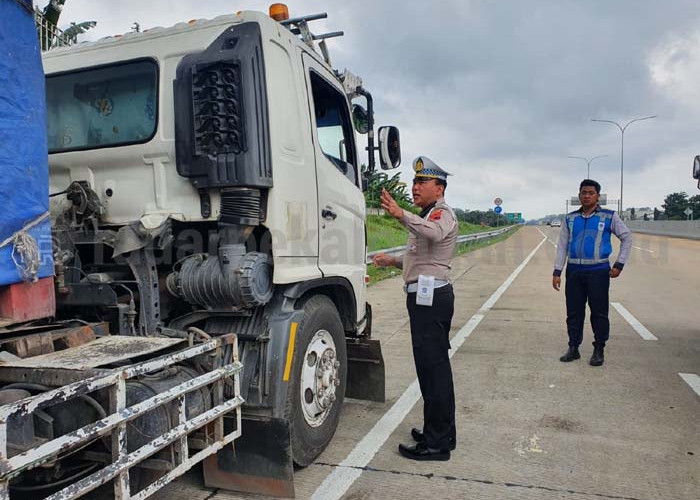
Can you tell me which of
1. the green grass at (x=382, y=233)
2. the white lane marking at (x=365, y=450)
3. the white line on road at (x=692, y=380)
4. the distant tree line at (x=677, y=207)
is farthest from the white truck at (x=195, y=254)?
the distant tree line at (x=677, y=207)

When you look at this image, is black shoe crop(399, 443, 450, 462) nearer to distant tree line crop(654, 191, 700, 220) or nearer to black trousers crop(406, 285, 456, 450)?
black trousers crop(406, 285, 456, 450)

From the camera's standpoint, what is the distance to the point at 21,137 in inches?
84.7

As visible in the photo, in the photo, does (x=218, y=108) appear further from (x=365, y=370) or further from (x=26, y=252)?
(x=365, y=370)

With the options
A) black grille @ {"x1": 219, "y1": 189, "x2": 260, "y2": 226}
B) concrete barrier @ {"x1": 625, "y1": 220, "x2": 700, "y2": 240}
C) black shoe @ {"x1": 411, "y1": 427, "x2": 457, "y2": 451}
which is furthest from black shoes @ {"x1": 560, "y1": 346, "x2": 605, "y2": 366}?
concrete barrier @ {"x1": 625, "y1": 220, "x2": 700, "y2": 240}

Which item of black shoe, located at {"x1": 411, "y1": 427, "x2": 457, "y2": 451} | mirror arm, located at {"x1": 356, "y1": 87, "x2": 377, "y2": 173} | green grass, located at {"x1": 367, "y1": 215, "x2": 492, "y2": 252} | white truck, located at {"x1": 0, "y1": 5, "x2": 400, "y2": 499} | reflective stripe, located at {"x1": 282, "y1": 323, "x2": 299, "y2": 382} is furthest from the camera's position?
green grass, located at {"x1": 367, "y1": 215, "x2": 492, "y2": 252}

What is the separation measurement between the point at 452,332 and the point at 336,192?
416cm

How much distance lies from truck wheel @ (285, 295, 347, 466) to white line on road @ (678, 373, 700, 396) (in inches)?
128

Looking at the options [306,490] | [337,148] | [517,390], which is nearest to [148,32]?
[337,148]

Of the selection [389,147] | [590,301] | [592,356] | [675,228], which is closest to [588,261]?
[590,301]

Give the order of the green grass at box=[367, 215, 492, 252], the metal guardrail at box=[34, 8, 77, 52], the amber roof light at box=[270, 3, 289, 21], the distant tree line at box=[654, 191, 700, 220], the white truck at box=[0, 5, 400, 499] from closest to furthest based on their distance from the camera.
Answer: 1. the white truck at box=[0, 5, 400, 499]
2. the amber roof light at box=[270, 3, 289, 21]
3. the metal guardrail at box=[34, 8, 77, 52]
4. the green grass at box=[367, 215, 492, 252]
5. the distant tree line at box=[654, 191, 700, 220]

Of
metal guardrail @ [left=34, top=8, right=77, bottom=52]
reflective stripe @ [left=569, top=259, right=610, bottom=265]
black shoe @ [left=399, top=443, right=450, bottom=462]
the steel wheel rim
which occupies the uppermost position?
metal guardrail @ [left=34, top=8, right=77, bottom=52]

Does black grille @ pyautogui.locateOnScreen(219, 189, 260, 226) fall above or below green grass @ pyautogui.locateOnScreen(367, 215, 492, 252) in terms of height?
above

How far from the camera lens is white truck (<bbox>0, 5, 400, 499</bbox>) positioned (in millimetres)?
2406

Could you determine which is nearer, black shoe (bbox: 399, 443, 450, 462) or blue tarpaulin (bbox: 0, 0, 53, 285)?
blue tarpaulin (bbox: 0, 0, 53, 285)
